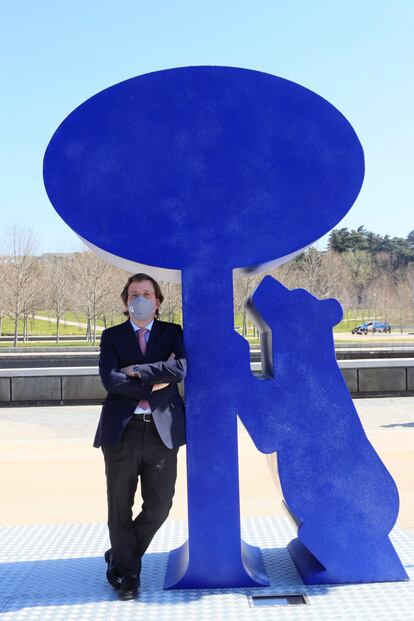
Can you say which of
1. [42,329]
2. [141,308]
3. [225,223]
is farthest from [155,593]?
[42,329]

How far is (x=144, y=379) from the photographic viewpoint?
3.86 meters

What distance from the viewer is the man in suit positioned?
3.92m

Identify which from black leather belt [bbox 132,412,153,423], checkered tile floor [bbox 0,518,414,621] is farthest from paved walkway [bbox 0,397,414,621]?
black leather belt [bbox 132,412,153,423]

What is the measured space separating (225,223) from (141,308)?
77 centimetres

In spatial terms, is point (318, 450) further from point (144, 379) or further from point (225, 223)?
point (225, 223)

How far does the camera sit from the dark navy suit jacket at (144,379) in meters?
3.90

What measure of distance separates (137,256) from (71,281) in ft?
145

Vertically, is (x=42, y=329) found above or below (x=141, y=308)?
above

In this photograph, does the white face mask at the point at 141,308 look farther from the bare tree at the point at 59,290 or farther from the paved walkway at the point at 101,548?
the bare tree at the point at 59,290

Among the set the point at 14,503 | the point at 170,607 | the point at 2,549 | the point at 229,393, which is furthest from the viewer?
the point at 14,503

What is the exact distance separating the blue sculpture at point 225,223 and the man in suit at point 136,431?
0.64 ft

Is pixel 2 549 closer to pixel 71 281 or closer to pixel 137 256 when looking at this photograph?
pixel 137 256

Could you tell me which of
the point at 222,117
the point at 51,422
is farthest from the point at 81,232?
the point at 51,422

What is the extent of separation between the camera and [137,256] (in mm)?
4270
